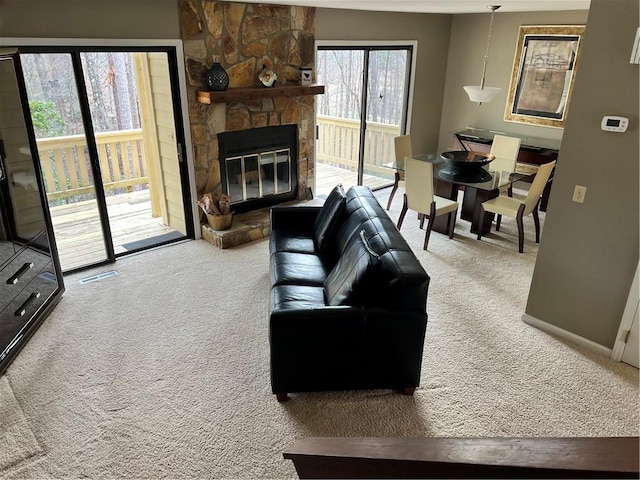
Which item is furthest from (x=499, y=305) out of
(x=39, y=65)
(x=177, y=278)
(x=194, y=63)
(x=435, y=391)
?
(x=39, y=65)

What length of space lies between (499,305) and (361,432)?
1.86 metres

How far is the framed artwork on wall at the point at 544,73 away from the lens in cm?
558

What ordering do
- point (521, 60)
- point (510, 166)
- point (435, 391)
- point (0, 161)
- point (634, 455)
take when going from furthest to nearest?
1. point (521, 60)
2. point (510, 166)
3. point (0, 161)
4. point (435, 391)
5. point (634, 455)

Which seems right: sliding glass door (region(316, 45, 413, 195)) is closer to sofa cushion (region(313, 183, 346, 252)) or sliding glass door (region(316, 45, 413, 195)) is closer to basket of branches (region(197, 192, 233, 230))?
basket of branches (region(197, 192, 233, 230))

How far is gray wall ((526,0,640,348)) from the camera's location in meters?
2.71

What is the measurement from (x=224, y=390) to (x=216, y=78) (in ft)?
→ 9.88

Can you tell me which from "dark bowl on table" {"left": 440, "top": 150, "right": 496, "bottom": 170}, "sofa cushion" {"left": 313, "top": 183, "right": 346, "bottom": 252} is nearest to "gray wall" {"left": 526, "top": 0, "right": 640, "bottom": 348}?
"sofa cushion" {"left": 313, "top": 183, "right": 346, "bottom": 252}

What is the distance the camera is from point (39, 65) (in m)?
3.87

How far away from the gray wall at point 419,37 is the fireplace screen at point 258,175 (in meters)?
1.49

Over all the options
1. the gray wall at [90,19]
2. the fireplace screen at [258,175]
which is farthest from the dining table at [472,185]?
the gray wall at [90,19]

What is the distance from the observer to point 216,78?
176 inches

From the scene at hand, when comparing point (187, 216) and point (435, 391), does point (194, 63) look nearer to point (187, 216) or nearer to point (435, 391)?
point (187, 216)

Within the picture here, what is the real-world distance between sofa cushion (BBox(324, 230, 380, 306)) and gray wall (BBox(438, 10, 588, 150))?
4.25 meters

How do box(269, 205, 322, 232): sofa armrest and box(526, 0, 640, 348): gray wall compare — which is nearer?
box(526, 0, 640, 348): gray wall
